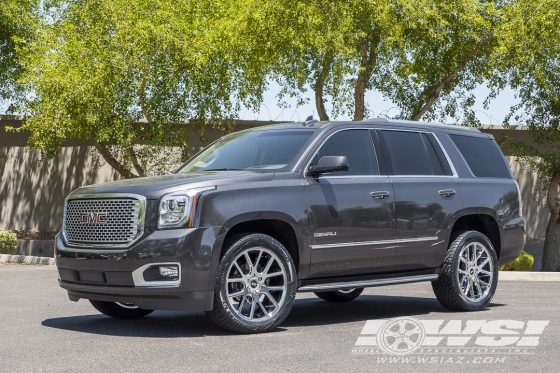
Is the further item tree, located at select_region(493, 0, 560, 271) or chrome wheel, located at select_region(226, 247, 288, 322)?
tree, located at select_region(493, 0, 560, 271)

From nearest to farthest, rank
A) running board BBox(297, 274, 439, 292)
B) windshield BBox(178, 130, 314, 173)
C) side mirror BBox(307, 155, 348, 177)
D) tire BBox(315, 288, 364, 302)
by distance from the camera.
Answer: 1. side mirror BBox(307, 155, 348, 177)
2. running board BBox(297, 274, 439, 292)
3. windshield BBox(178, 130, 314, 173)
4. tire BBox(315, 288, 364, 302)

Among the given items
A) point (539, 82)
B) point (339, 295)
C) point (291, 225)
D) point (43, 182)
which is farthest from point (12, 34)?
point (291, 225)

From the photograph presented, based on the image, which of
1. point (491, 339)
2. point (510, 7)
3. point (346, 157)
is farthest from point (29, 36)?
point (491, 339)

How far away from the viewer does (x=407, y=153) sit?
Answer: 10.4 m

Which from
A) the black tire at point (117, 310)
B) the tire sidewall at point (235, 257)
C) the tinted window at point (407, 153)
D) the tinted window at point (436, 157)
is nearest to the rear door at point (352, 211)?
the tinted window at point (407, 153)

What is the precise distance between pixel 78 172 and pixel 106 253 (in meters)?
20.8

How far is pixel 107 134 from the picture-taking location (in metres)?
23.0

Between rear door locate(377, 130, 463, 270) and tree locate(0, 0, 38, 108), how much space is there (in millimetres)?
19284

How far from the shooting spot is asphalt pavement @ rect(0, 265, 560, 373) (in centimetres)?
700

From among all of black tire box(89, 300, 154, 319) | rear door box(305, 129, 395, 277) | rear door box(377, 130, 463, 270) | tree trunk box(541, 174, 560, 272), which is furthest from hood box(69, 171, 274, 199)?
tree trunk box(541, 174, 560, 272)

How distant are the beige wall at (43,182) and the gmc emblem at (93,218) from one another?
19.7 meters

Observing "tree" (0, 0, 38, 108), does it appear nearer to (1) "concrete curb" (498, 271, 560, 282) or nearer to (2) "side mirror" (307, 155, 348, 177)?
(1) "concrete curb" (498, 271, 560, 282)

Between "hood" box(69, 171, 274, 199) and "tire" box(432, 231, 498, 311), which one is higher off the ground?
"hood" box(69, 171, 274, 199)

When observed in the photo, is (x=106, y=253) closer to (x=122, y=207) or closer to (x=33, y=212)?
(x=122, y=207)
